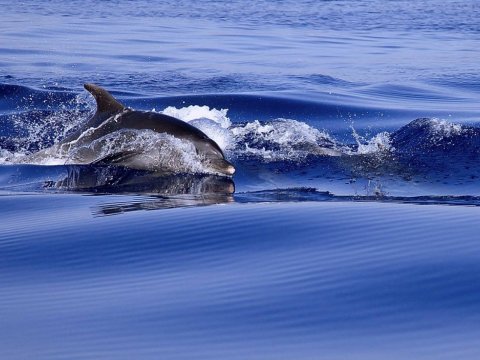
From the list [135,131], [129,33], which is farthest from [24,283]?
[129,33]

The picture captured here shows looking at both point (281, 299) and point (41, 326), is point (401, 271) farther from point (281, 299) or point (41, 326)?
point (41, 326)

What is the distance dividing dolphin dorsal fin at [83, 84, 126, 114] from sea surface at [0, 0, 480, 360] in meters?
0.30

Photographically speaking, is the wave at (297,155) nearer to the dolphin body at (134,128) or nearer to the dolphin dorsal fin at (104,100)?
the dolphin body at (134,128)

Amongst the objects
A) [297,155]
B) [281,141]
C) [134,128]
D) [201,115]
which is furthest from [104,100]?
[201,115]

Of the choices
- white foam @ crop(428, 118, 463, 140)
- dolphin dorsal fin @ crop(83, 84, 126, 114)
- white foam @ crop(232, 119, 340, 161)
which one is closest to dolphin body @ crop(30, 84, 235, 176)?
dolphin dorsal fin @ crop(83, 84, 126, 114)

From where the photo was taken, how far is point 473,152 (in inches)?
458

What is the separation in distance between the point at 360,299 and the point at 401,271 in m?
0.58

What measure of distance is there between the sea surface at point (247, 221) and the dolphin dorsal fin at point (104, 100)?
0.30 metres

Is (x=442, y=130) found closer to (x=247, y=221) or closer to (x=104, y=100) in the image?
(x=104, y=100)

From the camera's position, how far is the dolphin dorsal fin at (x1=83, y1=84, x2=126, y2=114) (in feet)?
34.6

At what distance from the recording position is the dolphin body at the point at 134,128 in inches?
413

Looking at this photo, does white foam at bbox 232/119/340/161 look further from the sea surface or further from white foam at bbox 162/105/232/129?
white foam at bbox 162/105/232/129

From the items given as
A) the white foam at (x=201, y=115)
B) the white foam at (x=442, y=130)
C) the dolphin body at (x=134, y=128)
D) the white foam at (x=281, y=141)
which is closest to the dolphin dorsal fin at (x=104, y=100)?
the dolphin body at (x=134, y=128)

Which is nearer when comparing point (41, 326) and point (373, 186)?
point (41, 326)
